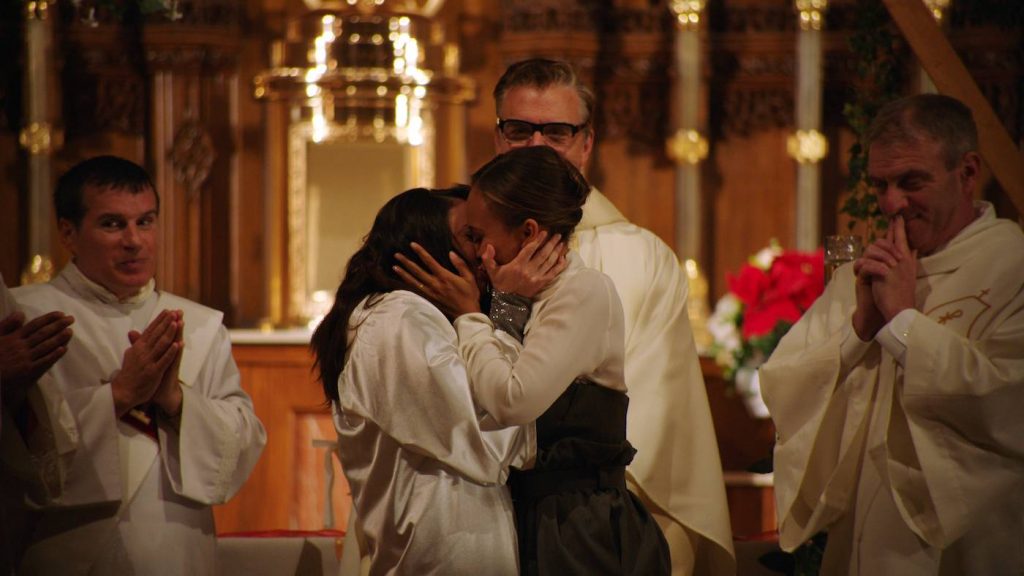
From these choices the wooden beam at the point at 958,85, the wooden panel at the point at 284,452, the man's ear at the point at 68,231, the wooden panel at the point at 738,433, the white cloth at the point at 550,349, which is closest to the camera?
the white cloth at the point at 550,349

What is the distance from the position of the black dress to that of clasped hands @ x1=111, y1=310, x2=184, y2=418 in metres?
0.97

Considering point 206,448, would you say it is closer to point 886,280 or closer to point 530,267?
point 530,267

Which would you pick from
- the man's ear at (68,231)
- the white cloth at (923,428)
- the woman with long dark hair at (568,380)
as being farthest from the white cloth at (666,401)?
the man's ear at (68,231)

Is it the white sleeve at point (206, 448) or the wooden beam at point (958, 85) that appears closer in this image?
the white sleeve at point (206, 448)

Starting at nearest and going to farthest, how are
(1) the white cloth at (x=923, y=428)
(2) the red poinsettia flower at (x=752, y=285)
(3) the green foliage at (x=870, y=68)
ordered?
(1) the white cloth at (x=923, y=428) < (3) the green foliage at (x=870, y=68) < (2) the red poinsettia flower at (x=752, y=285)

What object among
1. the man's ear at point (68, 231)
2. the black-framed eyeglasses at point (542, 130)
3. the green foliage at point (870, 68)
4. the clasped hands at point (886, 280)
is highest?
the green foliage at point (870, 68)

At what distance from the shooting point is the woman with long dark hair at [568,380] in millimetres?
2699

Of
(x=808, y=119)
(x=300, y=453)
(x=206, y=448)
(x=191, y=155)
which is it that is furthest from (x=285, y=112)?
(x=206, y=448)

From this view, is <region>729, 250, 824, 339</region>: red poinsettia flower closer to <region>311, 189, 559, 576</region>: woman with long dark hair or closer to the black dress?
the black dress

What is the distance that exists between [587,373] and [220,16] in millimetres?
3934

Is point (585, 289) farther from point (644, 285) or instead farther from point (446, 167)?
point (446, 167)

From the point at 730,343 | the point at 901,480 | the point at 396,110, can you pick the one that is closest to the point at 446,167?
the point at 396,110

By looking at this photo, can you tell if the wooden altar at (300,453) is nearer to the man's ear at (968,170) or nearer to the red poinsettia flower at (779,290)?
the red poinsettia flower at (779,290)

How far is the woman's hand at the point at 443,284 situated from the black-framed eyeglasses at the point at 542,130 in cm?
67
